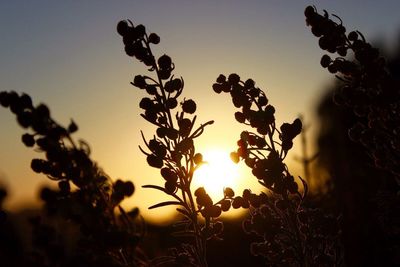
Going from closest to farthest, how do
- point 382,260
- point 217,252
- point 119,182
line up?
point 119,182, point 382,260, point 217,252

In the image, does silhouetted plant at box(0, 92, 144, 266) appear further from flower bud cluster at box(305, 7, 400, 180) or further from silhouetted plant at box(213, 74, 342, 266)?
flower bud cluster at box(305, 7, 400, 180)

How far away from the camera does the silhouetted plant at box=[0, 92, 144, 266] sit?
3.50 meters

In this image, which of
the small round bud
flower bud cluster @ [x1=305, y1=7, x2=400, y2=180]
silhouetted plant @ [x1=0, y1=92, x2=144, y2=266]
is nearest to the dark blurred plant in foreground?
flower bud cluster @ [x1=305, y1=7, x2=400, y2=180]

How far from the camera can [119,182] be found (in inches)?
145

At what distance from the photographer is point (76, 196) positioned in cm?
363

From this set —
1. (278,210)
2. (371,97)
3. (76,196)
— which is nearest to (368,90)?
(371,97)

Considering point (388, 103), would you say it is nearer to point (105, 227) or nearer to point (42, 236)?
point (105, 227)

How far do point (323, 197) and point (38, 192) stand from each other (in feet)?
20.3

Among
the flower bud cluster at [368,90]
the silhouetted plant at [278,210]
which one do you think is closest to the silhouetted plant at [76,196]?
the silhouetted plant at [278,210]

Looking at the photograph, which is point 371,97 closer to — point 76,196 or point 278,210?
point 278,210

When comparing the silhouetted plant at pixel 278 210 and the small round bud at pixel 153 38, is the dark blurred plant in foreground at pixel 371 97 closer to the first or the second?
the silhouetted plant at pixel 278 210

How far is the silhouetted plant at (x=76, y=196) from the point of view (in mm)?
3504

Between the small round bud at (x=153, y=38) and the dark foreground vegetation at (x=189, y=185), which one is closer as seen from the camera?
the dark foreground vegetation at (x=189, y=185)

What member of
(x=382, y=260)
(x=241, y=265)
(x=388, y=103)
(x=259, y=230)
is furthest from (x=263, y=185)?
(x=241, y=265)
